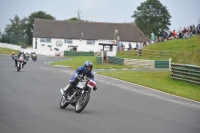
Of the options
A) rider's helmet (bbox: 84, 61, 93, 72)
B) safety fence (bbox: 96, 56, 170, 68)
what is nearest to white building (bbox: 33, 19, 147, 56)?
safety fence (bbox: 96, 56, 170, 68)

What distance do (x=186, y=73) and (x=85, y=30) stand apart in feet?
245

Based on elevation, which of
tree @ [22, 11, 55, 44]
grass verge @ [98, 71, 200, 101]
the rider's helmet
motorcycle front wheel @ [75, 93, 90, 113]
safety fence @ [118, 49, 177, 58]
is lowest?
grass verge @ [98, 71, 200, 101]

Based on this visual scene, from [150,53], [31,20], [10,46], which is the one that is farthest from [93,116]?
[31,20]

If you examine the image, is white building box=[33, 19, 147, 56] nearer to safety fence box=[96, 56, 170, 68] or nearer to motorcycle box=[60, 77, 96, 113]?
safety fence box=[96, 56, 170, 68]

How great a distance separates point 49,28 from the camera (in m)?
103

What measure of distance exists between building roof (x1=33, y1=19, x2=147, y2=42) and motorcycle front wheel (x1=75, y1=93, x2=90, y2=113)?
86.7 meters

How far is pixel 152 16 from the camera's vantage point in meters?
118

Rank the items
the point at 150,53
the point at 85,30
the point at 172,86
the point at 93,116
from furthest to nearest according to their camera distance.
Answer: the point at 85,30 → the point at 150,53 → the point at 172,86 → the point at 93,116

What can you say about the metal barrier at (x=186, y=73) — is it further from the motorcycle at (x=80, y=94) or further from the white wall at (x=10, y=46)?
the white wall at (x=10, y=46)

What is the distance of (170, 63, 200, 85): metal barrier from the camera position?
27062 millimetres

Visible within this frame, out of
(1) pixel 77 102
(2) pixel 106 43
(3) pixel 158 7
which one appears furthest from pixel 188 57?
(3) pixel 158 7

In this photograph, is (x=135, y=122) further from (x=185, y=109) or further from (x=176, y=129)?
(x=185, y=109)

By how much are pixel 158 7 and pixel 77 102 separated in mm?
107115

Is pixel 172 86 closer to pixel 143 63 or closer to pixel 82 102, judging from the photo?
pixel 82 102
